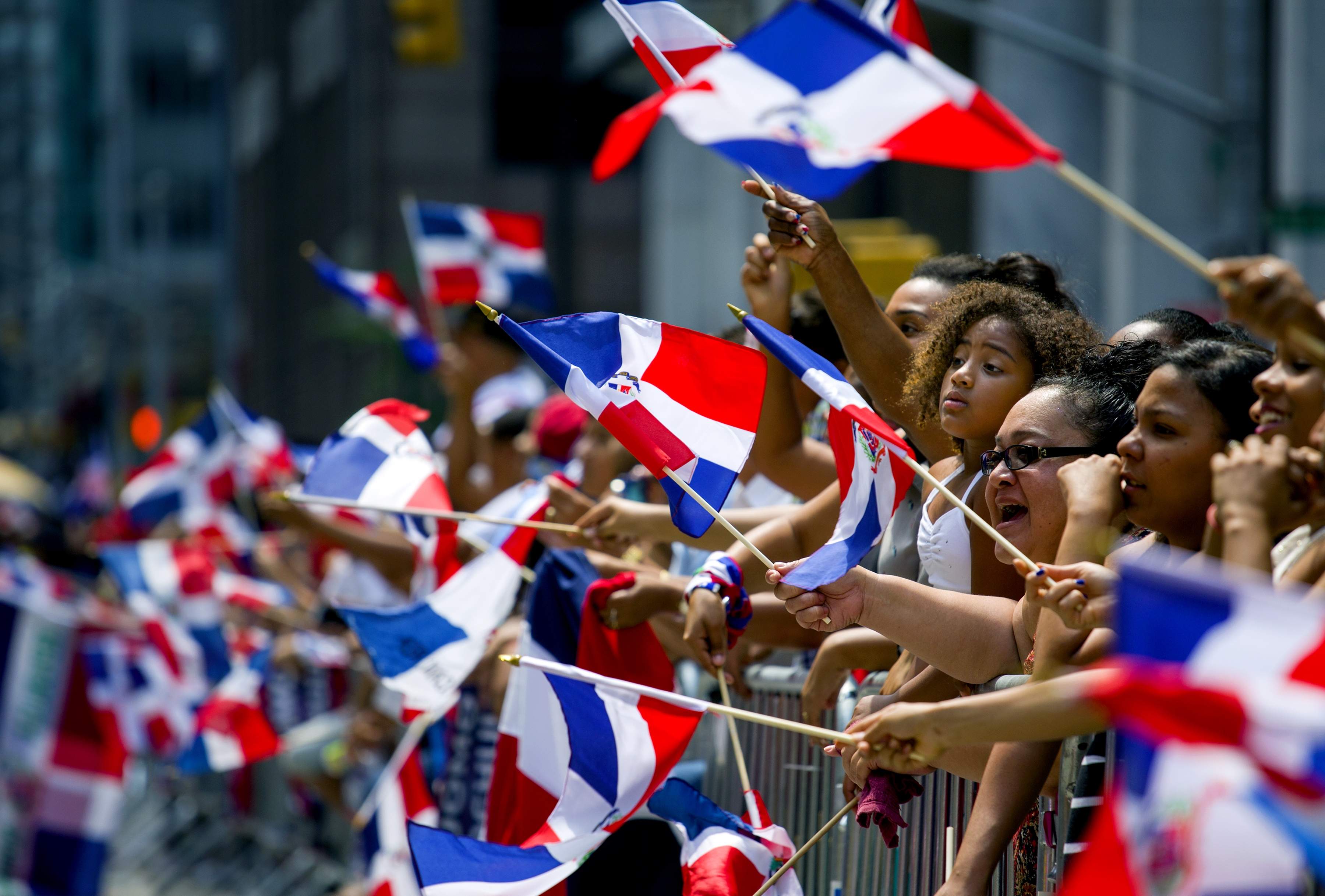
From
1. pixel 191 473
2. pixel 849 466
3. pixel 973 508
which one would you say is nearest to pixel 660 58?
pixel 849 466

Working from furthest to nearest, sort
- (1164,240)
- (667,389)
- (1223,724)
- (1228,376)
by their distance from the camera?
(667,389) < (1228,376) < (1164,240) < (1223,724)

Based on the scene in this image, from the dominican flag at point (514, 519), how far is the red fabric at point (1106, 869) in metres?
2.86

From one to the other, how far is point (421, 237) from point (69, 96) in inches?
1409

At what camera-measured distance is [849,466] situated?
3.52 meters

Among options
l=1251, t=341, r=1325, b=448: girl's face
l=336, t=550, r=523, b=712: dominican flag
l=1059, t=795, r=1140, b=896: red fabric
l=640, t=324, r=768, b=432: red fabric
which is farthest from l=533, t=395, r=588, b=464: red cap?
l=1059, t=795, r=1140, b=896: red fabric

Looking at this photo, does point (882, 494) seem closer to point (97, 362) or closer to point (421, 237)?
point (421, 237)

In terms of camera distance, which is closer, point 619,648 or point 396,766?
point 619,648

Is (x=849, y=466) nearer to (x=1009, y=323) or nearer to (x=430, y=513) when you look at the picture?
(x=1009, y=323)

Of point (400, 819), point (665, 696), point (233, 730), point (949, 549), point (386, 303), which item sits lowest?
point (233, 730)

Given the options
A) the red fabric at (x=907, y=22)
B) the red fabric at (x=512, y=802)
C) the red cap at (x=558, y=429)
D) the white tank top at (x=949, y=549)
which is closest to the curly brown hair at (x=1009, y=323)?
the white tank top at (x=949, y=549)

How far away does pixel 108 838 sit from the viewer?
374 inches

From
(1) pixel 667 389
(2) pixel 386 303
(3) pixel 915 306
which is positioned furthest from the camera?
(2) pixel 386 303

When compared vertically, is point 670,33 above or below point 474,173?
above

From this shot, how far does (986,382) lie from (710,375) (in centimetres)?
66
